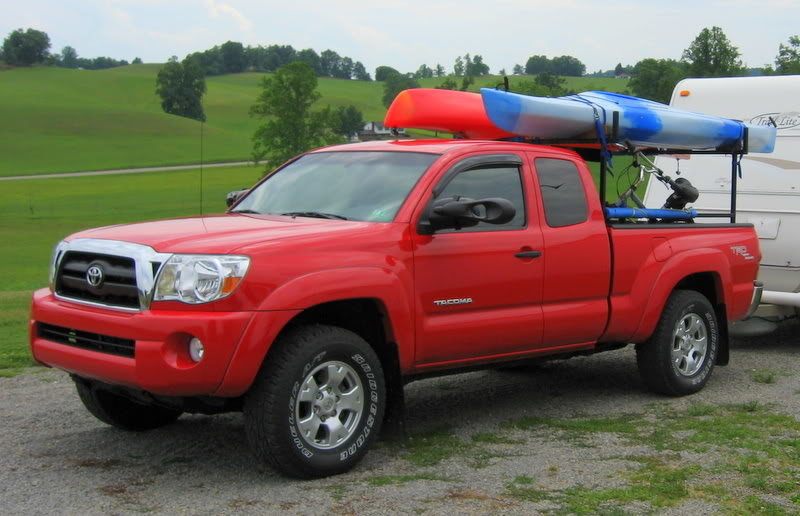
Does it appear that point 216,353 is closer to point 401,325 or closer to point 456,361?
point 401,325

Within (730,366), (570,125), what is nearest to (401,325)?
(570,125)

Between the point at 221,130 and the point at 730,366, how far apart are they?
326 feet

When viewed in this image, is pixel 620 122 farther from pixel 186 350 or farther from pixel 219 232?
pixel 186 350

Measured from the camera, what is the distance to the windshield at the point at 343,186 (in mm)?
6258

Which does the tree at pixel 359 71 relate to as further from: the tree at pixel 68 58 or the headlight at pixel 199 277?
the headlight at pixel 199 277

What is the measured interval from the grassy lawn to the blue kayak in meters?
4.80

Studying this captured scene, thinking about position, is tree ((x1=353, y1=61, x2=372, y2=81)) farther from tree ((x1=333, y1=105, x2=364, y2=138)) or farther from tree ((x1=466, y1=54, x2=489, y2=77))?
tree ((x1=333, y1=105, x2=364, y2=138))

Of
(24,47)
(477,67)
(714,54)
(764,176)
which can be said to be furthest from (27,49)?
(764,176)

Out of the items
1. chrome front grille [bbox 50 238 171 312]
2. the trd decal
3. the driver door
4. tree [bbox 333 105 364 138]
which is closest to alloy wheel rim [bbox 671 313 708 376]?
the trd decal

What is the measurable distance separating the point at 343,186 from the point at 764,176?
225 inches

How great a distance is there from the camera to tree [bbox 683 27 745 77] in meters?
70.9

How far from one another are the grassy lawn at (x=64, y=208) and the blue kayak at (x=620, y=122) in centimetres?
480

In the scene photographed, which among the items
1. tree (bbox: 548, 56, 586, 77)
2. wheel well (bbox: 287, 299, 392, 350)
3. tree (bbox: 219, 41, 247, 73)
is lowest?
wheel well (bbox: 287, 299, 392, 350)

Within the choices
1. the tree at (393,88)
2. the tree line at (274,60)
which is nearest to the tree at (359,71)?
the tree line at (274,60)
